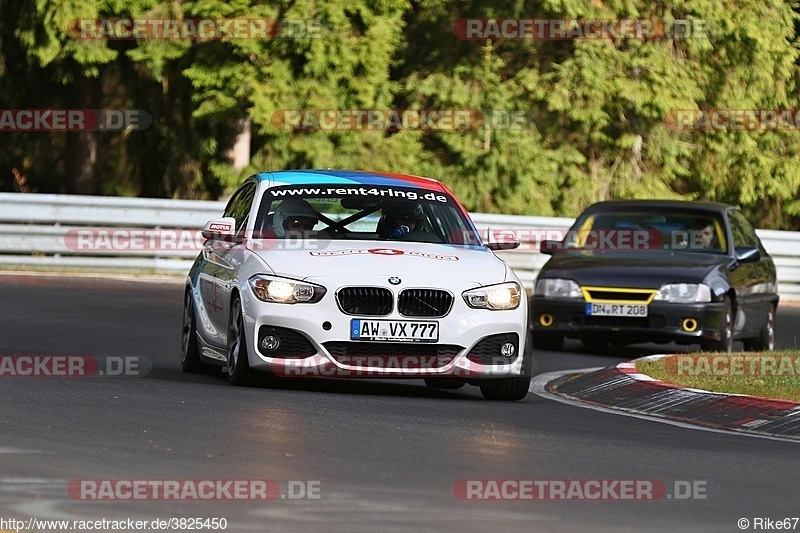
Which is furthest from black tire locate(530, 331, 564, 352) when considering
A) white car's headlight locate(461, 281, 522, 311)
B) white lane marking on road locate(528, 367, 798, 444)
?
white car's headlight locate(461, 281, 522, 311)

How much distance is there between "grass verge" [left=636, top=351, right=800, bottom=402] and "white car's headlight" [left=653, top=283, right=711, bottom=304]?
1.03 metres

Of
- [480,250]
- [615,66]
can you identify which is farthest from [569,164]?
[480,250]

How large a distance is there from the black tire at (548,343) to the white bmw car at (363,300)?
4960 millimetres

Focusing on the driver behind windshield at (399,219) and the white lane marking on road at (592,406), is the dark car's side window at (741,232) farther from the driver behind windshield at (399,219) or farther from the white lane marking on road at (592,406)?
the driver behind windshield at (399,219)

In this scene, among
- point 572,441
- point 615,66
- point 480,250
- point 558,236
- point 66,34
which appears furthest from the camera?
point 615,66

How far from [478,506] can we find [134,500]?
1379 millimetres

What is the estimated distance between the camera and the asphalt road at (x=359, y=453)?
7121 millimetres

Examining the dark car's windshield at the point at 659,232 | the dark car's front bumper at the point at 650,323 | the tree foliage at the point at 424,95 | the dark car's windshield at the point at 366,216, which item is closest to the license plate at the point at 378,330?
the dark car's windshield at the point at 366,216

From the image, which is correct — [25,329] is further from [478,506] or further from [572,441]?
[478,506]

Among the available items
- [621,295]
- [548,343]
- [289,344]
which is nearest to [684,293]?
[621,295]

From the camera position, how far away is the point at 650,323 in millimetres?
16609

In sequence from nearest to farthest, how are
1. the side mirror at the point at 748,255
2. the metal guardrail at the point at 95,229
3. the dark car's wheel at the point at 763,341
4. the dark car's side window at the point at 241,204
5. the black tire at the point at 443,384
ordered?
1. the black tire at the point at 443,384
2. the dark car's side window at the point at 241,204
3. the side mirror at the point at 748,255
4. the dark car's wheel at the point at 763,341
5. the metal guardrail at the point at 95,229

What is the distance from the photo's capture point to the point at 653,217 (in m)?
18.0

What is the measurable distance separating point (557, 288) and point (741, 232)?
7.99 ft
